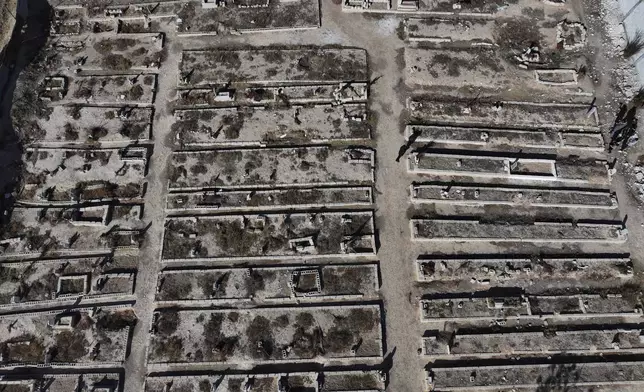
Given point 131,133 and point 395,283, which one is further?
point 131,133

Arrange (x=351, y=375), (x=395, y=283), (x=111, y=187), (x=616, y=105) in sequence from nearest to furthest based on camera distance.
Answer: (x=351, y=375), (x=395, y=283), (x=111, y=187), (x=616, y=105)

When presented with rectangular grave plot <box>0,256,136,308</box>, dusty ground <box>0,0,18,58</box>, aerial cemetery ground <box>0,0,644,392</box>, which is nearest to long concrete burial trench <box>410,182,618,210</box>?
aerial cemetery ground <box>0,0,644,392</box>

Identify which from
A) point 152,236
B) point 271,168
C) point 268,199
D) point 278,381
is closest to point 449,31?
point 271,168

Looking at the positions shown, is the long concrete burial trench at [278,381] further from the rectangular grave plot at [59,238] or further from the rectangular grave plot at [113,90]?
Answer: the rectangular grave plot at [113,90]

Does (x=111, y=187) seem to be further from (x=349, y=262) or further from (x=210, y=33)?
(x=349, y=262)

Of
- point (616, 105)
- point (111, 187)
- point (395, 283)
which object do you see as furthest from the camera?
point (616, 105)

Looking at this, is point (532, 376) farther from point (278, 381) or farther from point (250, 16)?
point (250, 16)

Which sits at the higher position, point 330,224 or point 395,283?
point 330,224

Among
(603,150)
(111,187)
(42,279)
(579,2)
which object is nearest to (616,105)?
(603,150)

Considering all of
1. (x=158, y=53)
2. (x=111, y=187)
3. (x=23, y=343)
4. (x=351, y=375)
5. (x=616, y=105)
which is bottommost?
(x=351, y=375)
